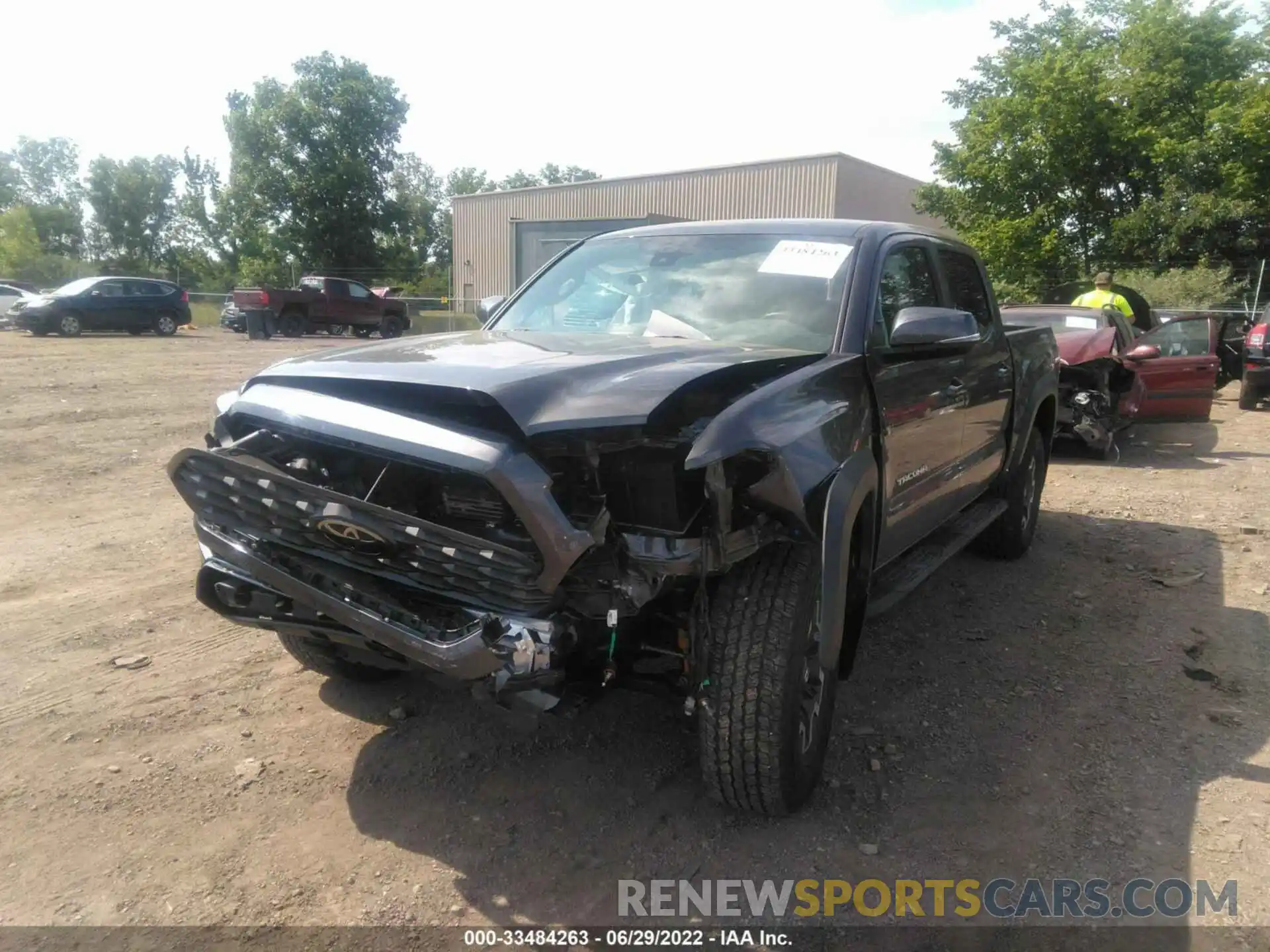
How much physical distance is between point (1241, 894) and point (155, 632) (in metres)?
4.25

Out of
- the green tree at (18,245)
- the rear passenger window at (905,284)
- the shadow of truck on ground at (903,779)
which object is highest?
the green tree at (18,245)

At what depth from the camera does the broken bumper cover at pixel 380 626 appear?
7.75 feet

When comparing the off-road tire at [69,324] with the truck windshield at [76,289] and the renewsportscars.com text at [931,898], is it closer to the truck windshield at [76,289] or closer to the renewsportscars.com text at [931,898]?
the truck windshield at [76,289]

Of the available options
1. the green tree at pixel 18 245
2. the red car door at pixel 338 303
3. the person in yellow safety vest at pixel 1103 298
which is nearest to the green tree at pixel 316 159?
the green tree at pixel 18 245

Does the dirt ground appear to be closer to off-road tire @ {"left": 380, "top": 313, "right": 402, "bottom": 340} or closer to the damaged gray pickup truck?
the damaged gray pickup truck

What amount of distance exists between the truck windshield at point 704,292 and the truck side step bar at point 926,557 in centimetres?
96

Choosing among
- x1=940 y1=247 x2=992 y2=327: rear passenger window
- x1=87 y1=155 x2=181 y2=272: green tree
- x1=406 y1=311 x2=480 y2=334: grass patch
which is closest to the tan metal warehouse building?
x1=406 y1=311 x2=480 y2=334: grass patch

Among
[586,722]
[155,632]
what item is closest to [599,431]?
[586,722]

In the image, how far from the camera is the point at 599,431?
2340mm

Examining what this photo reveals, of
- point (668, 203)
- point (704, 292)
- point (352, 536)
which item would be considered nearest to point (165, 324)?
point (668, 203)

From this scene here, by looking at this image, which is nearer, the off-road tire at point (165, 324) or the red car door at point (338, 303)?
the off-road tire at point (165, 324)

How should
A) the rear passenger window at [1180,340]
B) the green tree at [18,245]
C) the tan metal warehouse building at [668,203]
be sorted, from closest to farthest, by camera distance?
the rear passenger window at [1180,340] → the tan metal warehouse building at [668,203] → the green tree at [18,245]

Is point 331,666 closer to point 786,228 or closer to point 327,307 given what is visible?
point 786,228

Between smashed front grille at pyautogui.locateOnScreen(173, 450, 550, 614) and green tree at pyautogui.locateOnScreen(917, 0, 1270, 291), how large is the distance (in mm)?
24994
